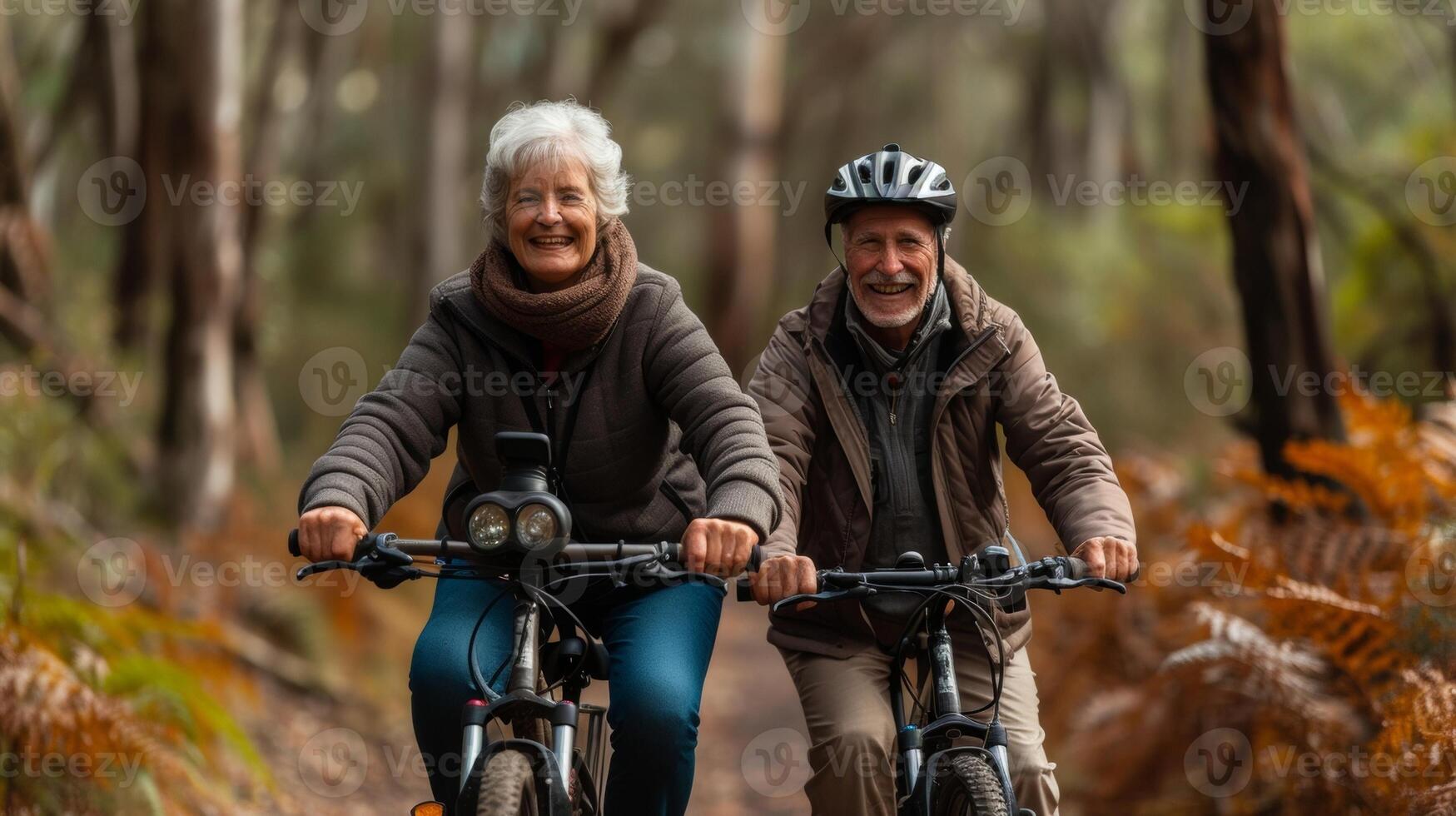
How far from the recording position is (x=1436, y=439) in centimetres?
633

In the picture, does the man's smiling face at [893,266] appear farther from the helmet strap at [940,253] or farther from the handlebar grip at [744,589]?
the handlebar grip at [744,589]

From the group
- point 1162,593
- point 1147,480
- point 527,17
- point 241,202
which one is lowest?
point 1162,593

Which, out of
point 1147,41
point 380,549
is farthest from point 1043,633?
point 1147,41

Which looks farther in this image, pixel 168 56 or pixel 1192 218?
pixel 1192 218

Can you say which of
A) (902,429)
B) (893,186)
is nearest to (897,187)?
(893,186)

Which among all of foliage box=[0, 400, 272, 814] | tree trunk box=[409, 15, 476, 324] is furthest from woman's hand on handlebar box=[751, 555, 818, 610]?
tree trunk box=[409, 15, 476, 324]

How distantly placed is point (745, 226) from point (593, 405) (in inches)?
630

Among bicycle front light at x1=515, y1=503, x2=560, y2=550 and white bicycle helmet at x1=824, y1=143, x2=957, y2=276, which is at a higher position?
white bicycle helmet at x1=824, y1=143, x2=957, y2=276

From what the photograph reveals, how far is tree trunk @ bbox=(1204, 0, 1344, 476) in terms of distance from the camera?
709 cm

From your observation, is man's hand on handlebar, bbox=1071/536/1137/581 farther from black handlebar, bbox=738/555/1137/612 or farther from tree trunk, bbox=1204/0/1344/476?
tree trunk, bbox=1204/0/1344/476

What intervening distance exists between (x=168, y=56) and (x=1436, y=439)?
8958mm

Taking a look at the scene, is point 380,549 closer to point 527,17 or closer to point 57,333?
point 57,333

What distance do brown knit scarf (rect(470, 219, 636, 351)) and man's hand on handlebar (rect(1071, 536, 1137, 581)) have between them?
4.65 feet

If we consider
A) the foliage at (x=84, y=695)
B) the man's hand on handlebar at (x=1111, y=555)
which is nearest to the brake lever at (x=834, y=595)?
the man's hand on handlebar at (x=1111, y=555)
